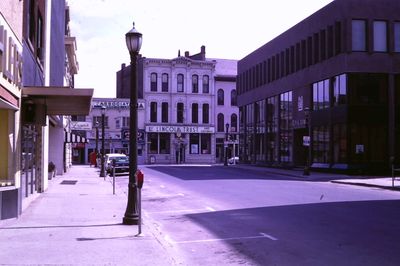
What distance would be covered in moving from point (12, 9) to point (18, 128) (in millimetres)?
2902

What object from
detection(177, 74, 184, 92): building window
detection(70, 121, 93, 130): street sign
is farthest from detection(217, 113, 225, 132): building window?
detection(70, 121, 93, 130): street sign

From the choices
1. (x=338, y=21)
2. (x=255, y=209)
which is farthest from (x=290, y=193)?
(x=338, y=21)

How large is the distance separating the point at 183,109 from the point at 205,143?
5701 millimetres

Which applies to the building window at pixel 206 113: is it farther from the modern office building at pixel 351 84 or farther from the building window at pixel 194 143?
the modern office building at pixel 351 84

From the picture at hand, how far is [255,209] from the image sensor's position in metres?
16.2

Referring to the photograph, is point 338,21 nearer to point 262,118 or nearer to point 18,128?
point 262,118

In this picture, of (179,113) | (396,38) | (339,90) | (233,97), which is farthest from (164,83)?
(396,38)

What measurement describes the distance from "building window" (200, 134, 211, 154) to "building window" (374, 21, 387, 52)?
40274 millimetres

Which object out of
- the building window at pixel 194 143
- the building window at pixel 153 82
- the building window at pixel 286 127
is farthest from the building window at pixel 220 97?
the building window at pixel 286 127

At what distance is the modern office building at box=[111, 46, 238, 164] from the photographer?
73.7 m

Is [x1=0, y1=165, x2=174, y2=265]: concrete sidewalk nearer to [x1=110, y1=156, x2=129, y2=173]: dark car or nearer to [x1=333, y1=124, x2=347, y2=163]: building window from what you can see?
[x1=110, y1=156, x2=129, y2=173]: dark car

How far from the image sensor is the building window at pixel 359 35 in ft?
125

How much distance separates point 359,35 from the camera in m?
38.2

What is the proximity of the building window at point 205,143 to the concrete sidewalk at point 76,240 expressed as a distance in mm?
60433
